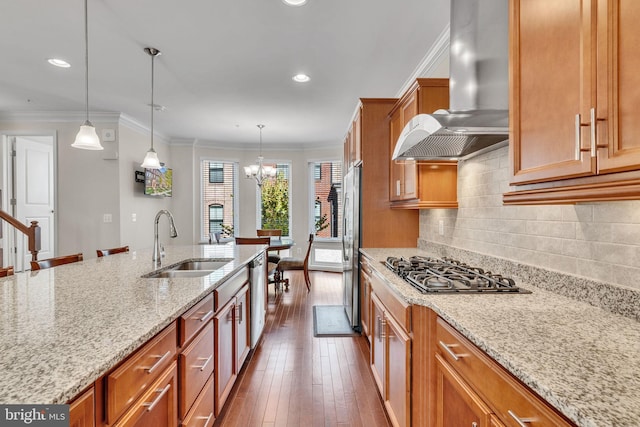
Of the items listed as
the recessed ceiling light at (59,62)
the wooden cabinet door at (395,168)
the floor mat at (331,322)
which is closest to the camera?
the wooden cabinet door at (395,168)

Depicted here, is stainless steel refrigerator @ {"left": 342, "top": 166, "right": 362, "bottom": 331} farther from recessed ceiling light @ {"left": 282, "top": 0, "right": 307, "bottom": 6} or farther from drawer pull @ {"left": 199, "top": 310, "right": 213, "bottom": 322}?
drawer pull @ {"left": 199, "top": 310, "right": 213, "bottom": 322}

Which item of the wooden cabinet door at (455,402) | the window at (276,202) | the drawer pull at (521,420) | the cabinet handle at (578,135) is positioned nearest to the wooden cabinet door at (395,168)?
the wooden cabinet door at (455,402)

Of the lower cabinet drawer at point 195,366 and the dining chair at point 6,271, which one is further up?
the dining chair at point 6,271

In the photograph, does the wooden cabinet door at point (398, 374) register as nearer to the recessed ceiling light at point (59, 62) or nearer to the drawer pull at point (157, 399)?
the drawer pull at point (157, 399)

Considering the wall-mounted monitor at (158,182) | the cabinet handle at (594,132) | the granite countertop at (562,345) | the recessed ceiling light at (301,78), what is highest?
the recessed ceiling light at (301,78)

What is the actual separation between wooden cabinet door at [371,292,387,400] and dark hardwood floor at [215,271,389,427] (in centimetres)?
16

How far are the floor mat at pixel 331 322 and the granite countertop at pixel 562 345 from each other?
2074 mm

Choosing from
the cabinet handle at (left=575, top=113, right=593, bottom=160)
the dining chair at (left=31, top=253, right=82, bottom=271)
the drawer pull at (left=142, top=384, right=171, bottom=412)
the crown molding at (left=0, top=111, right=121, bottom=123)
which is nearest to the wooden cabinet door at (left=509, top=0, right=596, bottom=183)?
the cabinet handle at (left=575, top=113, right=593, bottom=160)

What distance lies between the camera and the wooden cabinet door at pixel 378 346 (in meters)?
2.10

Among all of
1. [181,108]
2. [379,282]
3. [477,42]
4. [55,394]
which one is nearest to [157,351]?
[55,394]

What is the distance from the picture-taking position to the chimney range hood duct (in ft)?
5.28

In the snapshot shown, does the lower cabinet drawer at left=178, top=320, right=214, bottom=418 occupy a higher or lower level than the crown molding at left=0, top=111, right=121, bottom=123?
lower

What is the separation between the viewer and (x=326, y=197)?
23.0 feet

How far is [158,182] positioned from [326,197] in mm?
3153
